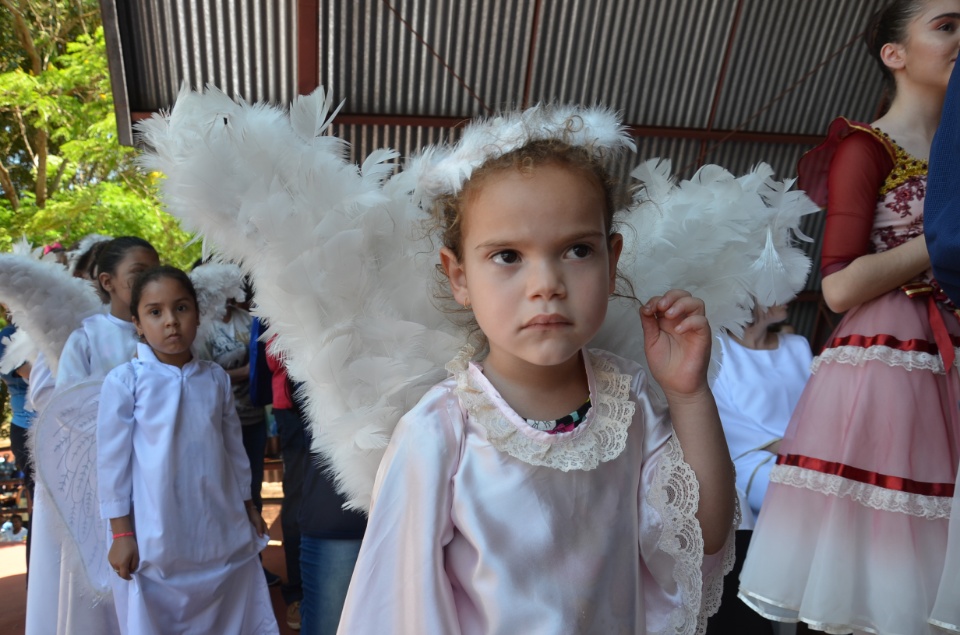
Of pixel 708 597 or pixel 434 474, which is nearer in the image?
pixel 434 474

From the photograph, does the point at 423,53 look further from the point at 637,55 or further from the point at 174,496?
the point at 174,496

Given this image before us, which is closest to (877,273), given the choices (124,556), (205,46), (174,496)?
(174,496)

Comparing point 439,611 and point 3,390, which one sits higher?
point 3,390

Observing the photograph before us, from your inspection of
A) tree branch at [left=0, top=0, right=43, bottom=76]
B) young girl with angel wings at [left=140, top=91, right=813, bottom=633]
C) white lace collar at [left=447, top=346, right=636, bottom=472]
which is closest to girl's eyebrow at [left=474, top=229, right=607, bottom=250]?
young girl with angel wings at [left=140, top=91, right=813, bottom=633]

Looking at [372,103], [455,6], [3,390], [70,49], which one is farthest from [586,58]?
[3,390]

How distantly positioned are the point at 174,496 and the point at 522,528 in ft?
6.52

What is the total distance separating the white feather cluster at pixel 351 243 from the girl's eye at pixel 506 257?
0.19 meters

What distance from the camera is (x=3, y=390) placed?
11992mm

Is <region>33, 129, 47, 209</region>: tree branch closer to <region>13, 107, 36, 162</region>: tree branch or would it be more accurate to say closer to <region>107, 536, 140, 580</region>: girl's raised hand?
<region>13, 107, 36, 162</region>: tree branch

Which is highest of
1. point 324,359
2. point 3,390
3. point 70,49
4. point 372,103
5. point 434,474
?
point 70,49

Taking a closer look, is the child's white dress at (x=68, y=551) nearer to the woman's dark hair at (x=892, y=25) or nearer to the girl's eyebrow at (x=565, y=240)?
the girl's eyebrow at (x=565, y=240)

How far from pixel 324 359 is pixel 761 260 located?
898 millimetres

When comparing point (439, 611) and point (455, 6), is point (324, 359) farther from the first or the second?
point (455, 6)

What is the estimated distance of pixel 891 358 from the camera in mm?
1686
